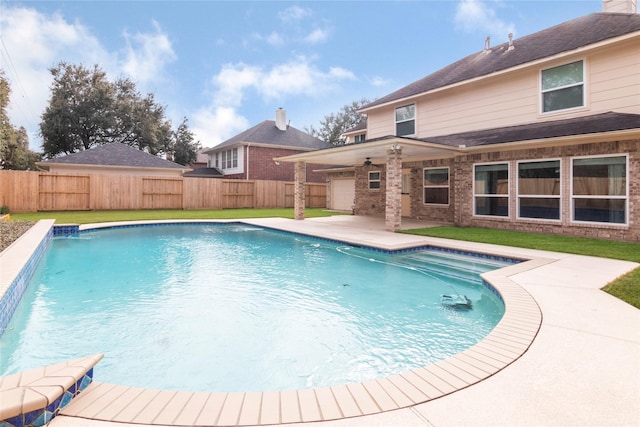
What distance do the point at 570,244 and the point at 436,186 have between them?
5871mm

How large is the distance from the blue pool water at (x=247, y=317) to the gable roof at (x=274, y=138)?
18.0 metres

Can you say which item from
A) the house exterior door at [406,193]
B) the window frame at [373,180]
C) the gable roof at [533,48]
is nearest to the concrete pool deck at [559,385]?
the gable roof at [533,48]

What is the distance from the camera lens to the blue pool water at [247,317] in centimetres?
348

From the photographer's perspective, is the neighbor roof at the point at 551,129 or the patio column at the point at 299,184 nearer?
the neighbor roof at the point at 551,129

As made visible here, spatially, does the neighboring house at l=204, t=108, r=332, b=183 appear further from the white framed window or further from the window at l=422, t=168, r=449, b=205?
the window at l=422, t=168, r=449, b=205

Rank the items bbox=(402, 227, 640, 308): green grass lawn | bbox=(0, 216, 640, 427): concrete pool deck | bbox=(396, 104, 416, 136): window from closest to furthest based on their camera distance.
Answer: bbox=(0, 216, 640, 427): concrete pool deck, bbox=(402, 227, 640, 308): green grass lawn, bbox=(396, 104, 416, 136): window

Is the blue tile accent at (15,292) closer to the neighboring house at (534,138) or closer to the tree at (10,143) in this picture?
the neighboring house at (534,138)

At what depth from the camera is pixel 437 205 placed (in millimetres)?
13758

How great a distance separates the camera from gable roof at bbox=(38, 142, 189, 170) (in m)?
19.8

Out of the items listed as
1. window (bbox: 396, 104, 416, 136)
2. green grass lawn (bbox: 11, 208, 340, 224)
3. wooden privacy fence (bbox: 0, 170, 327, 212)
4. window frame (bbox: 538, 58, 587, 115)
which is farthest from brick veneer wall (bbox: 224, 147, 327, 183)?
window frame (bbox: 538, 58, 587, 115)

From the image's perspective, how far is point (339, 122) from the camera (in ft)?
146

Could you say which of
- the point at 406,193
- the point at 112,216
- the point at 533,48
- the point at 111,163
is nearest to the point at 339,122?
the point at 111,163

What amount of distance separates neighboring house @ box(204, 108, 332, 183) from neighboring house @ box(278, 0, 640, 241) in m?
11.1

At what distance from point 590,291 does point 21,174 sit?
20520 millimetres
